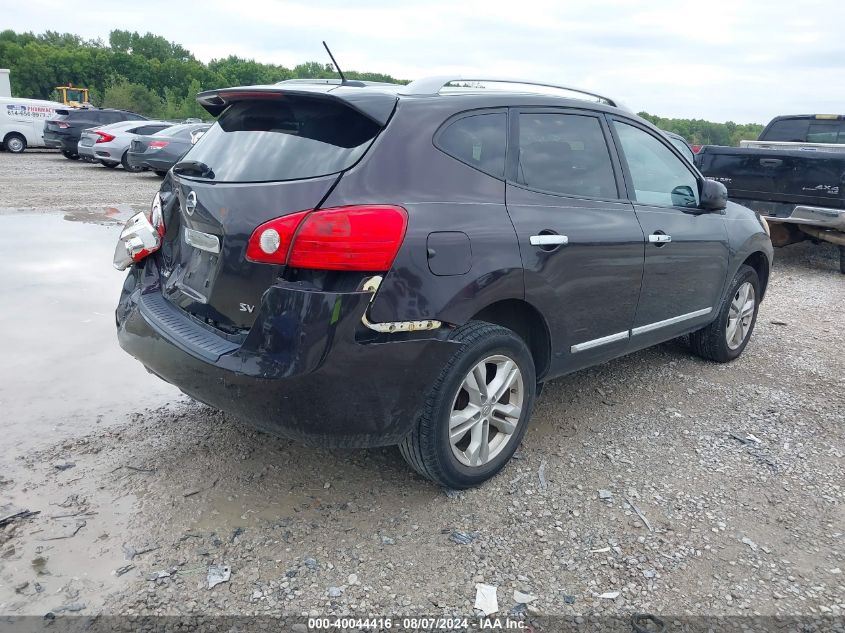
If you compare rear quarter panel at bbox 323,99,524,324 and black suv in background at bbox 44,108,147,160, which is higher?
rear quarter panel at bbox 323,99,524,324

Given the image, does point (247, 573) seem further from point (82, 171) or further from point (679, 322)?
point (82, 171)

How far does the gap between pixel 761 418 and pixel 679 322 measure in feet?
2.49

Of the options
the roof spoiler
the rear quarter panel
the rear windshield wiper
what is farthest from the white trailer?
the rear quarter panel

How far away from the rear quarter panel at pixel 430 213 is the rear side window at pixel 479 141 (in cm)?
5

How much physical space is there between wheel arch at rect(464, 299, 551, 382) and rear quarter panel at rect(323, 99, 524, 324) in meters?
0.14

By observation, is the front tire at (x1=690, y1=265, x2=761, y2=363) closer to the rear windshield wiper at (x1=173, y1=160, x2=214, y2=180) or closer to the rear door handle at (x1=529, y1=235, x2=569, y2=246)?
the rear door handle at (x1=529, y1=235, x2=569, y2=246)

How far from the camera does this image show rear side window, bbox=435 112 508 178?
3.08 meters

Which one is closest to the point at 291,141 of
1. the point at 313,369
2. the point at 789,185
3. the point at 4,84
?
the point at 313,369

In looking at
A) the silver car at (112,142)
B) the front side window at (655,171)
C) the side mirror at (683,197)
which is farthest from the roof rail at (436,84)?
the silver car at (112,142)

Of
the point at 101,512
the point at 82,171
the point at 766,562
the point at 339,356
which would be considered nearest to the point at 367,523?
the point at 339,356

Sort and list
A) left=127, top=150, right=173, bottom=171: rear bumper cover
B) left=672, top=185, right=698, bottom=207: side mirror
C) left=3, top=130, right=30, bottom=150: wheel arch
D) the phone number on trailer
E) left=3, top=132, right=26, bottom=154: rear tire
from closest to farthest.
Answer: the phone number on trailer, left=672, top=185, right=698, bottom=207: side mirror, left=127, top=150, right=173, bottom=171: rear bumper cover, left=3, top=130, right=30, bottom=150: wheel arch, left=3, top=132, right=26, bottom=154: rear tire

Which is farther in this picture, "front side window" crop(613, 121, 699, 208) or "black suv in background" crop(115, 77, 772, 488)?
"front side window" crop(613, 121, 699, 208)

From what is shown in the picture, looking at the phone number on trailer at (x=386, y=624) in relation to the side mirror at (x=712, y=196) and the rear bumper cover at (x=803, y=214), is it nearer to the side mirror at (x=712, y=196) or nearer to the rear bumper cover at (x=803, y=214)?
the side mirror at (x=712, y=196)

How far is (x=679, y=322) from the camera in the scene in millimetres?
4539
